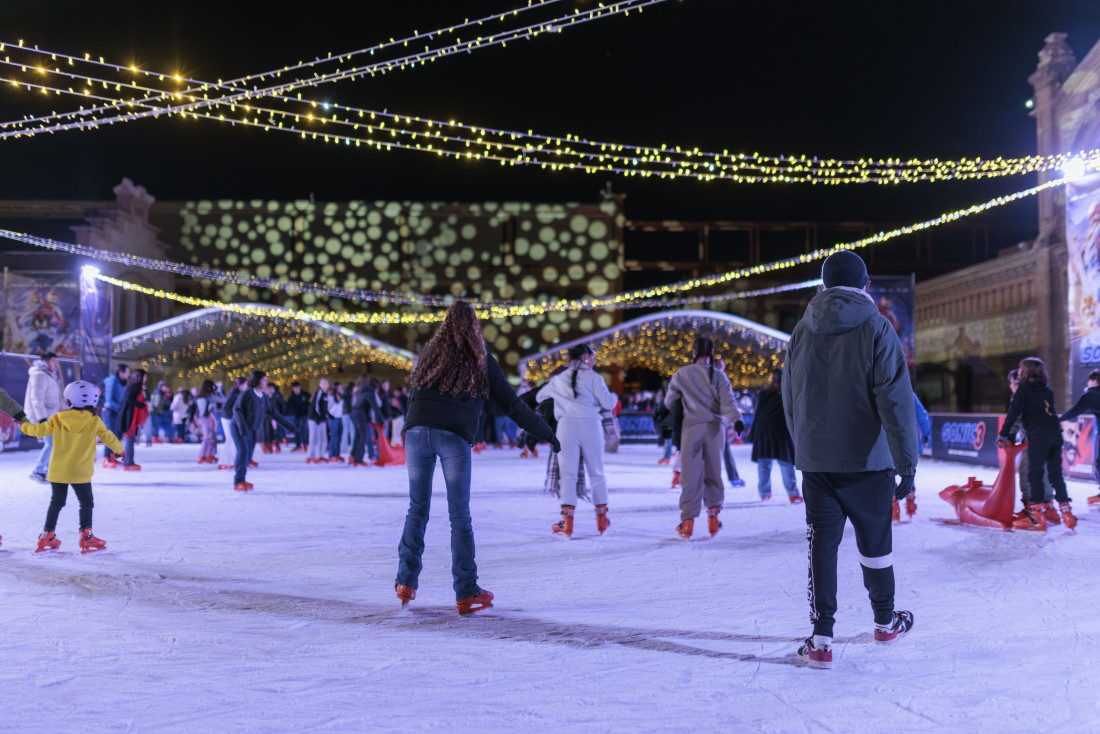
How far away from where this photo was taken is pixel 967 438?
43.6 feet

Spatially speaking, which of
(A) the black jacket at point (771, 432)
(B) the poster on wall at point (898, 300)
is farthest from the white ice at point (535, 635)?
(B) the poster on wall at point (898, 300)

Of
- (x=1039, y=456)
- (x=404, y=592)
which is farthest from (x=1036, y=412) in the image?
(x=404, y=592)

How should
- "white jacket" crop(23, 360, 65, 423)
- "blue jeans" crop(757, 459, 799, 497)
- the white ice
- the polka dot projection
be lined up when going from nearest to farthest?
1. the white ice
2. "blue jeans" crop(757, 459, 799, 497)
3. "white jacket" crop(23, 360, 65, 423)
4. the polka dot projection

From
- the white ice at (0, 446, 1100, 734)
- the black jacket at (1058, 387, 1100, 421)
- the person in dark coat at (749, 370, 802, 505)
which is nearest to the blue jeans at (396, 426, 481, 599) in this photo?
the white ice at (0, 446, 1100, 734)

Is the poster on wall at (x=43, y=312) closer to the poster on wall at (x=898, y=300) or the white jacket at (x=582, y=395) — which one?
the white jacket at (x=582, y=395)

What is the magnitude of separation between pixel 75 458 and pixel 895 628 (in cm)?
459

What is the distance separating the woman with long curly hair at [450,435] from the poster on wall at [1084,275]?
445 inches

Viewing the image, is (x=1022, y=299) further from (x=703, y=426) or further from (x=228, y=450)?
(x=228, y=450)

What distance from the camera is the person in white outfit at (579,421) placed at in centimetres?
594

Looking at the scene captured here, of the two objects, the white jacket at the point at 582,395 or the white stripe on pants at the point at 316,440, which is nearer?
the white jacket at the point at 582,395

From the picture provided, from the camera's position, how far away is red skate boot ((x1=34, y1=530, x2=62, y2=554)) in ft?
17.0

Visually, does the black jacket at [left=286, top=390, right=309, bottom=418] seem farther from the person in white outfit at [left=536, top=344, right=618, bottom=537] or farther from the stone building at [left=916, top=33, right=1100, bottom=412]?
the stone building at [left=916, top=33, right=1100, bottom=412]

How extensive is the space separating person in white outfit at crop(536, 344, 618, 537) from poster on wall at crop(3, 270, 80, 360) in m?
14.6

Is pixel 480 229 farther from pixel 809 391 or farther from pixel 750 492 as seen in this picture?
pixel 809 391
